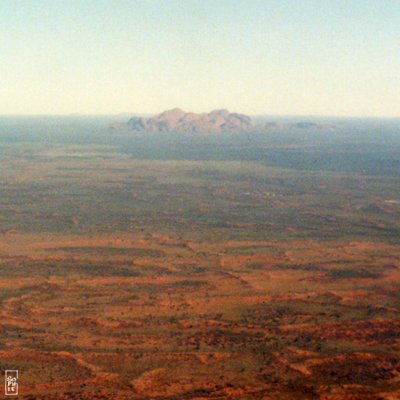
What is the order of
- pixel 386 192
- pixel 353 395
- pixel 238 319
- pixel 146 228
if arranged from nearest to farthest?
1. pixel 353 395
2. pixel 238 319
3. pixel 146 228
4. pixel 386 192

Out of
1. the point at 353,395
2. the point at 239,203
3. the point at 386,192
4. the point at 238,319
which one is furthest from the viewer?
the point at 386,192

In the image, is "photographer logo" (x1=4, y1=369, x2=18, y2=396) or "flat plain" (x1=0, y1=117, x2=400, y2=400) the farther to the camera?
"flat plain" (x1=0, y1=117, x2=400, y2=400)

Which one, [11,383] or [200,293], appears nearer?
[11,383]

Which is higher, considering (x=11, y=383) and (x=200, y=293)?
(x=200, y=293)

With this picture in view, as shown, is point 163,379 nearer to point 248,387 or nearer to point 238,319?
point 248,387

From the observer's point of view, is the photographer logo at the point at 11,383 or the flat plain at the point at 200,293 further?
the flat plain at the point at 200,293

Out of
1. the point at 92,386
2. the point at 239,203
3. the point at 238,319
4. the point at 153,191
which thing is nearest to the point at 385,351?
the point at 238,319

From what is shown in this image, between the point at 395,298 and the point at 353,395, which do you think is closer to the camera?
the point at 353,395

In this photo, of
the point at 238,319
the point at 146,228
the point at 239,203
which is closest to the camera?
the point at 238,319

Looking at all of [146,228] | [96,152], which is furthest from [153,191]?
[96,152]

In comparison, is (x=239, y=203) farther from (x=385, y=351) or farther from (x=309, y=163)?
(x=309, y=163)
